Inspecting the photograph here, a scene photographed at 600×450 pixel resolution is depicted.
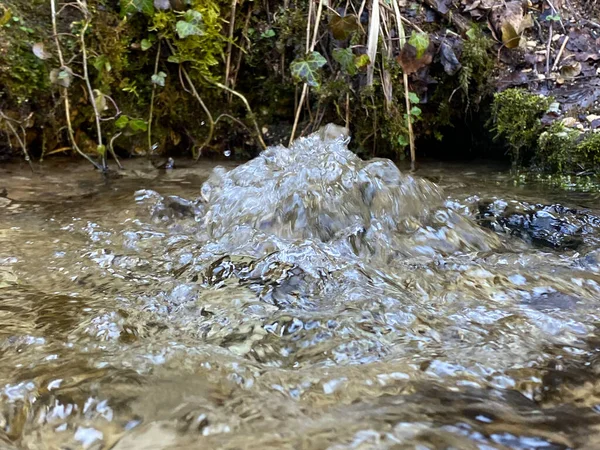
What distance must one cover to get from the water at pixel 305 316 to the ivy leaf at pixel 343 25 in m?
1.00

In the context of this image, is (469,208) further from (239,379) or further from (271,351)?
(239,379)

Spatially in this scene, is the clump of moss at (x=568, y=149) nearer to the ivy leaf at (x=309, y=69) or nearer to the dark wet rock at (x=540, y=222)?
the dark wet rock at (x=540, y=222)

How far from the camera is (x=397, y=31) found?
3.03 m

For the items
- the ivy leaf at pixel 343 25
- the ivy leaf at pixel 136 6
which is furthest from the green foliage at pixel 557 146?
the ivy leaf at pixel 136 6

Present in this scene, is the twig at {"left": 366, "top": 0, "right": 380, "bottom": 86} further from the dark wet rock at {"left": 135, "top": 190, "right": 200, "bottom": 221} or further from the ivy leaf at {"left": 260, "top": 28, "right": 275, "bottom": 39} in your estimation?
the dark wet rock at {"left": 135, "top": 190, "right": 200, "bottom": 221}

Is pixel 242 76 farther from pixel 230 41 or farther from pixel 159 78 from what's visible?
pixel 159 78

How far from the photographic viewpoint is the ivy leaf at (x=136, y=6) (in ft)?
8.93

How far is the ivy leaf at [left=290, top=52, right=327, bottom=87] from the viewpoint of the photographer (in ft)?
9.03

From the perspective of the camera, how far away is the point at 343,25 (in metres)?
2.74

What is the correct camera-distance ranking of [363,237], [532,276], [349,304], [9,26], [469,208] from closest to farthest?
[349,304] → [532,276] → [363,237] → [469,208] → [9,26]

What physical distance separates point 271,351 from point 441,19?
2792 mm

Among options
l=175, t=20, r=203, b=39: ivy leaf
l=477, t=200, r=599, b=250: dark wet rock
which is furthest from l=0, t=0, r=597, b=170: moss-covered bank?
l=477, t=200, r=599, b=250: dark wet rock

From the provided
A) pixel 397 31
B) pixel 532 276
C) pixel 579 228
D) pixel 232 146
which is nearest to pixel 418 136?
pixel 397 31

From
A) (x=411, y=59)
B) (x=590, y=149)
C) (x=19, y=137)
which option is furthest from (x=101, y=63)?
(x=590, y=149)
